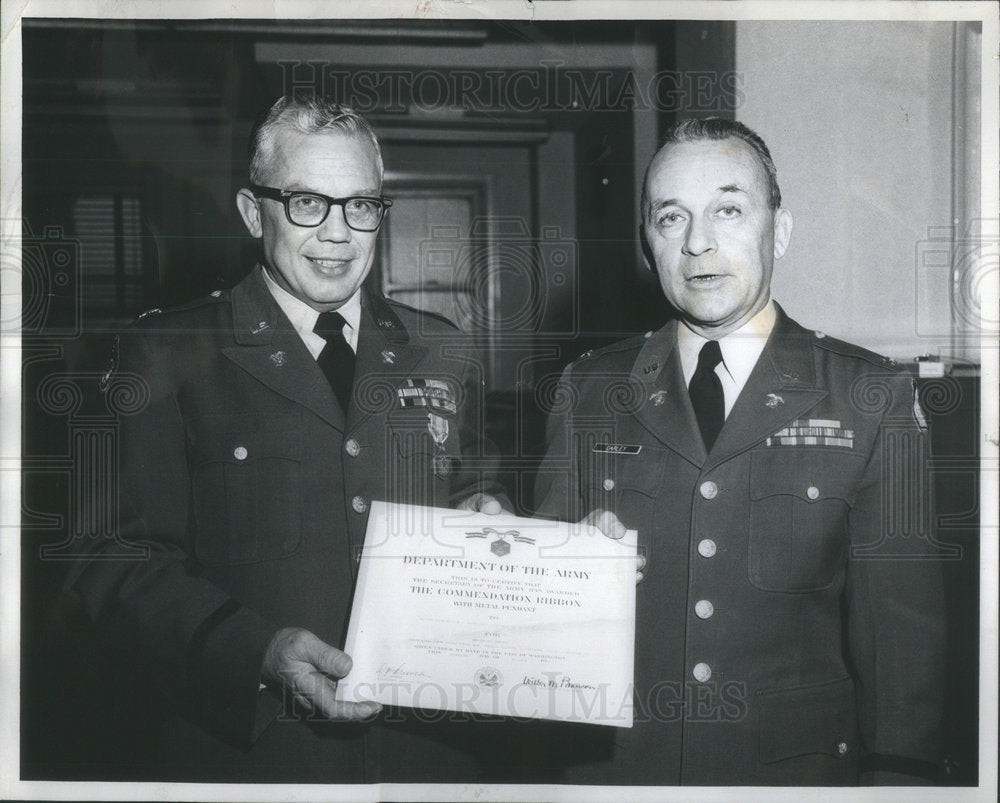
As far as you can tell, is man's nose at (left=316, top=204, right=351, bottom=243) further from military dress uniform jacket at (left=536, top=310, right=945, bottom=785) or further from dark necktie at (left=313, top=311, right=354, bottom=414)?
military dress uniform jacket at (left=536, top=310, right=945, bottom=785)

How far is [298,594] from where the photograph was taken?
1466 mm

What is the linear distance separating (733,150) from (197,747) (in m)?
1.39

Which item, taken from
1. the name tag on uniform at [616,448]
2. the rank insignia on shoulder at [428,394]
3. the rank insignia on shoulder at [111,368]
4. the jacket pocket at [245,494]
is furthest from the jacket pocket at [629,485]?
the rank insignia on shoulder at [111,368]

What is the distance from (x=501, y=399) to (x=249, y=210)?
540mm

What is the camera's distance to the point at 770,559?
1.45 metres

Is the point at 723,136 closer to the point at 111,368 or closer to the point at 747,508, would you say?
the point at 747,508

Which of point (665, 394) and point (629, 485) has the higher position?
point (665, 394)

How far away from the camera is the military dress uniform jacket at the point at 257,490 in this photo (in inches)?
57.6

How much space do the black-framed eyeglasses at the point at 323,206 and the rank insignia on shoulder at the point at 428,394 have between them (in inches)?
→ 10.9

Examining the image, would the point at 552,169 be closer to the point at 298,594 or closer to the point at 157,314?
the point at 157,314

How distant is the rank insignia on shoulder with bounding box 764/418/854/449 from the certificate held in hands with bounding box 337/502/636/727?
0.30m

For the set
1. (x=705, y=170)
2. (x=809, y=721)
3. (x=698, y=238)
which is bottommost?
(x=809, y=721)

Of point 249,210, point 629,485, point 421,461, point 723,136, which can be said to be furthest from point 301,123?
point 629,485

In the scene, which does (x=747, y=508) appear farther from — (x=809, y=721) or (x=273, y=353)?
(x=273, y=353)
